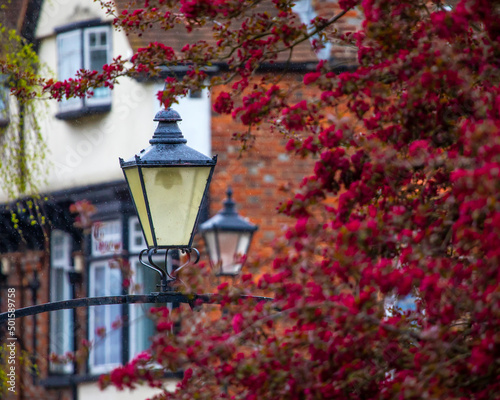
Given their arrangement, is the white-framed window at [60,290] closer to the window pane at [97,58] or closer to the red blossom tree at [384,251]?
the window pane at [97,58]

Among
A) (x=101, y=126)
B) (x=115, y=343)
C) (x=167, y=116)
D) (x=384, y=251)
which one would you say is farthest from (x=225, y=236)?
(x=384, y=251)

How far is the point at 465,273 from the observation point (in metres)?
2.92

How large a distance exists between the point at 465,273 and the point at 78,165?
31.9 ft

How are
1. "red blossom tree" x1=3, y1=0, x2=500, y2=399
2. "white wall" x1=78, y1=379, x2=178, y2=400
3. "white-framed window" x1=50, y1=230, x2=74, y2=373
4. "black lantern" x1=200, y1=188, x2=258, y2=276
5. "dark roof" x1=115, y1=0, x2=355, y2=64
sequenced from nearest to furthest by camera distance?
"red blossom tree" x1=3, y1=0, x2=500, y2=399, "black lantern" x1=200, y1=188, x2=258, y2=276, "dark roof" x1=115, y1=0, x2=355, y2=64, "white wall" x1=78, y1=379, x2=178, y2=400, "white-framed window" x1=50, y1=230, x2=74, y2=373

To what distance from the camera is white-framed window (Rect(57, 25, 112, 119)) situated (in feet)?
39.1

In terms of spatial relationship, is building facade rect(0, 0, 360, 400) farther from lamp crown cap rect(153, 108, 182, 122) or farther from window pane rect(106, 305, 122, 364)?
lamp crown cap rect(153, 108, 182, 122)

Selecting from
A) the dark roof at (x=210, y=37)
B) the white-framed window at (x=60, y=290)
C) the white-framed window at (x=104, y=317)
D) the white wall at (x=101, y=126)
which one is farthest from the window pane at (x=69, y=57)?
the white-framed window at (x=104, y=317)

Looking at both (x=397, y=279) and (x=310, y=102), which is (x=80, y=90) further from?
(x=397, y=279)

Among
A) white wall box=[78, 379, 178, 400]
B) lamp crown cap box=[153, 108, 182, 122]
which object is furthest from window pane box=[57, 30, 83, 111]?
lamp crown cap box=[153, 108, 182, 122]

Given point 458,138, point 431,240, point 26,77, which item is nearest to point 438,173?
point 458,138

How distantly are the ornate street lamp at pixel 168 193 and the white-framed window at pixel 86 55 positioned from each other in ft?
23.8

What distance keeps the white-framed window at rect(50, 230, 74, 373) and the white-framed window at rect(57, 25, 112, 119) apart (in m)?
2.10

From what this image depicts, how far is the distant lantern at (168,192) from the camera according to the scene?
15.3ft

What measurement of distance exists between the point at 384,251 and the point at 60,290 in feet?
35.6
